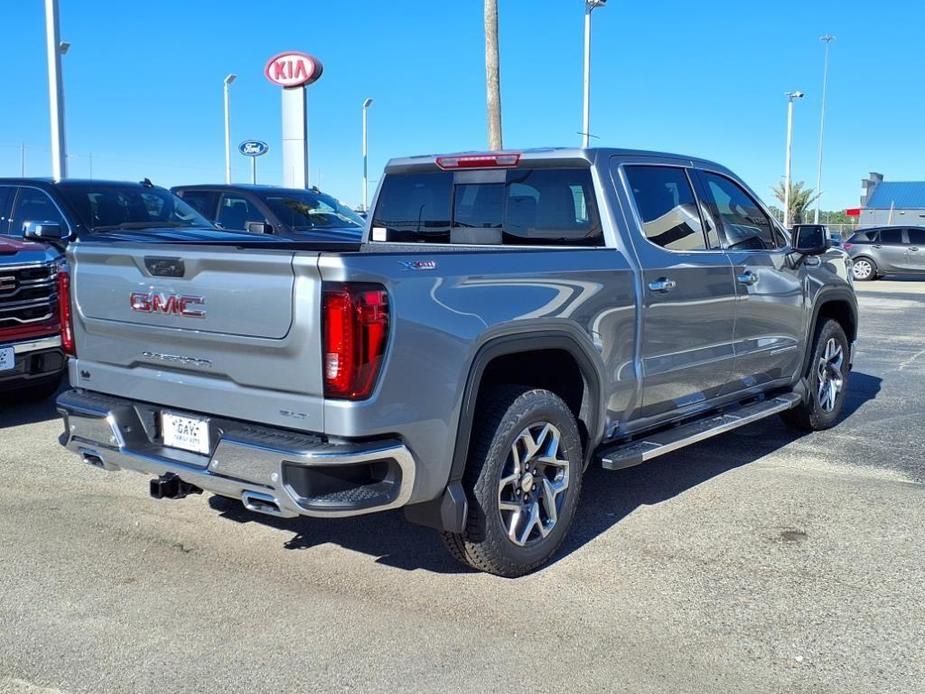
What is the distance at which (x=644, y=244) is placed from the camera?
4.93m

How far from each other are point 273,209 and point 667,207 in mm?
7470

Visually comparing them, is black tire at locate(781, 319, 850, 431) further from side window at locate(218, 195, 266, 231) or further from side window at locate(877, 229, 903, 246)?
side window at locate(877, 229, 903, 246)

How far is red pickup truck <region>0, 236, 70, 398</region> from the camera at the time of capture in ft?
22.0

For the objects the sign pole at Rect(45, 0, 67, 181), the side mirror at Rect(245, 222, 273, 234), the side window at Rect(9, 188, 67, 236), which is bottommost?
the side mirror at Rect(245, 222, 273, 234)

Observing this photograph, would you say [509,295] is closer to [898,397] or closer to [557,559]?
[557,559]

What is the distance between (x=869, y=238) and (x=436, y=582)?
24.9m

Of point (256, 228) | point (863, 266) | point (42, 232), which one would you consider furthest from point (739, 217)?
point (863, 266)

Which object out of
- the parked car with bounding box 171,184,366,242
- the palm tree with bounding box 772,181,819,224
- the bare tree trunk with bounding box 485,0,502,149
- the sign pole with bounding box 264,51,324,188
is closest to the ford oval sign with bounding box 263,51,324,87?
the sign pole with bounding box 264,51,324,188

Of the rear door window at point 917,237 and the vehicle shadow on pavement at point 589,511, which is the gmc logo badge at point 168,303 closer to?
the vehicle shadow on pavement at point 589,511

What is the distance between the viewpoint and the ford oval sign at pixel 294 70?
750 inches

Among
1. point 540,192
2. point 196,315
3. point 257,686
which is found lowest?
point 257,686

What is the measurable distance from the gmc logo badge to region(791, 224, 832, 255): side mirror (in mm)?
4165

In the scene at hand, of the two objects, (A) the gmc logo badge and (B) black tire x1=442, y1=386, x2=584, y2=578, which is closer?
(A) the gmc logo badge

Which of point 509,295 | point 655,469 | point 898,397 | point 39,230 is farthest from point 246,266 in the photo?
point 898,397
